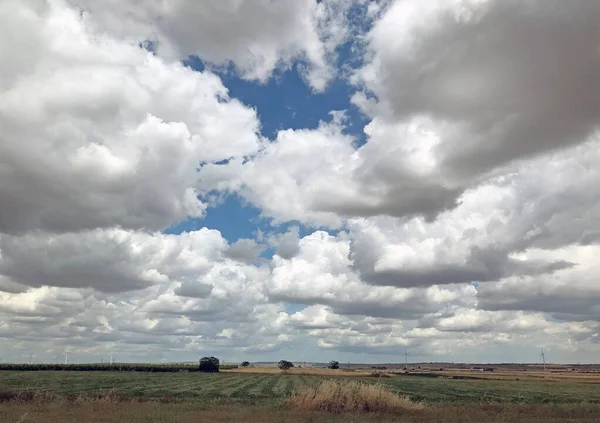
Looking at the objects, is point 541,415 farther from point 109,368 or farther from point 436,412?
point 109,368

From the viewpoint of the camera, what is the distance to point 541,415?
128 feet

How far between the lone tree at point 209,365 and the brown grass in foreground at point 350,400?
153643mm

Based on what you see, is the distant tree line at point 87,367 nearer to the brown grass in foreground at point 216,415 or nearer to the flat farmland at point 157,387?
the flat farmland at point 157,387

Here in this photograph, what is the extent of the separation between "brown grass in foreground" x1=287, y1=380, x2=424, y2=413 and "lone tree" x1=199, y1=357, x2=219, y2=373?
504 feet

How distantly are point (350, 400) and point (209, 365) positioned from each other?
157m

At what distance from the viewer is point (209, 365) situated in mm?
187250

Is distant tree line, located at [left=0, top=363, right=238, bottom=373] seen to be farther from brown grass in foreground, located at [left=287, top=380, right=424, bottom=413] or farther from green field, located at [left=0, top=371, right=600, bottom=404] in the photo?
brown grass in foreground, located at [left=287, top=380, right=424, bottom=413]

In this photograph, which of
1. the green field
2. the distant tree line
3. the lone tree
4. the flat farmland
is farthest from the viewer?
the lone tree

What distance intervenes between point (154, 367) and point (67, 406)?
16079 centimetres

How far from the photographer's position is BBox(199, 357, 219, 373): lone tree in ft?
614

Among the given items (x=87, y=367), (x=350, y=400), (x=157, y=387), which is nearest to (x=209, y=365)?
(x=87, y=367)

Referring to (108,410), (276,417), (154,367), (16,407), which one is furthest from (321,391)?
(154,367)

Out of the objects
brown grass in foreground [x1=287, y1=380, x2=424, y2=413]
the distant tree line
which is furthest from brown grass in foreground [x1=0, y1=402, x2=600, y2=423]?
the distant tree line

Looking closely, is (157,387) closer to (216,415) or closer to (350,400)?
(350,400)
